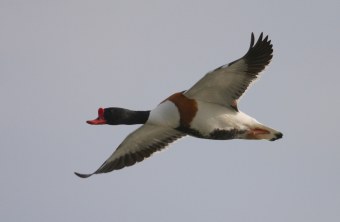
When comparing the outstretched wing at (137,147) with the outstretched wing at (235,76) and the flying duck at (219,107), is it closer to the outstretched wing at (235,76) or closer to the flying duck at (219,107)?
the flying duck at (219,107)

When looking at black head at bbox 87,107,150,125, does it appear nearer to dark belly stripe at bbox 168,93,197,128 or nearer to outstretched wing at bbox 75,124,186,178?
outstretched wing at bbox 75,124,186,178

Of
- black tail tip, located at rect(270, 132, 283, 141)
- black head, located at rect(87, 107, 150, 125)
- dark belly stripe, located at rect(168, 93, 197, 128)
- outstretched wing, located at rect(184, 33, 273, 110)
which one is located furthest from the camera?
black head, located at rect(87, 107, 150, 125)

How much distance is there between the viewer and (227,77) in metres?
17.0

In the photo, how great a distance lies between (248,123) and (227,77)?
0.81 m

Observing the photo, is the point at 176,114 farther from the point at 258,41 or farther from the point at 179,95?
the point at 258,41

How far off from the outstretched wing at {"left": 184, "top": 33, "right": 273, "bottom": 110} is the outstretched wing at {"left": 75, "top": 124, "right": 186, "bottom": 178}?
1352 mm

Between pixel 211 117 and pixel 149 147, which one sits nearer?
pixel 211 117

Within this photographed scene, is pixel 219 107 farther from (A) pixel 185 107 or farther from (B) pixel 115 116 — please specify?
(B) pixel 115 116

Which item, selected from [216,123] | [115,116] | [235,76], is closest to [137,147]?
[115,116]

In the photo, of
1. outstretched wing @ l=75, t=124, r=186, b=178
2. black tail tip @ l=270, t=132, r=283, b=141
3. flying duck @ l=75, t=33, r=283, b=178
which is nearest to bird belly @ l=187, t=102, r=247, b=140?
flying duck @ l=75, t=33, r=283, b=178

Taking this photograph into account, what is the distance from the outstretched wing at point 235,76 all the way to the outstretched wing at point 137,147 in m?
1.35

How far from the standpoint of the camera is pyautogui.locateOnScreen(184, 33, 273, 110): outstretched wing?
1691 centimetres

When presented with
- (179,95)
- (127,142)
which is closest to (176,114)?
(179,95)

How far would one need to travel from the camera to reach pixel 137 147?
60.5 ft
